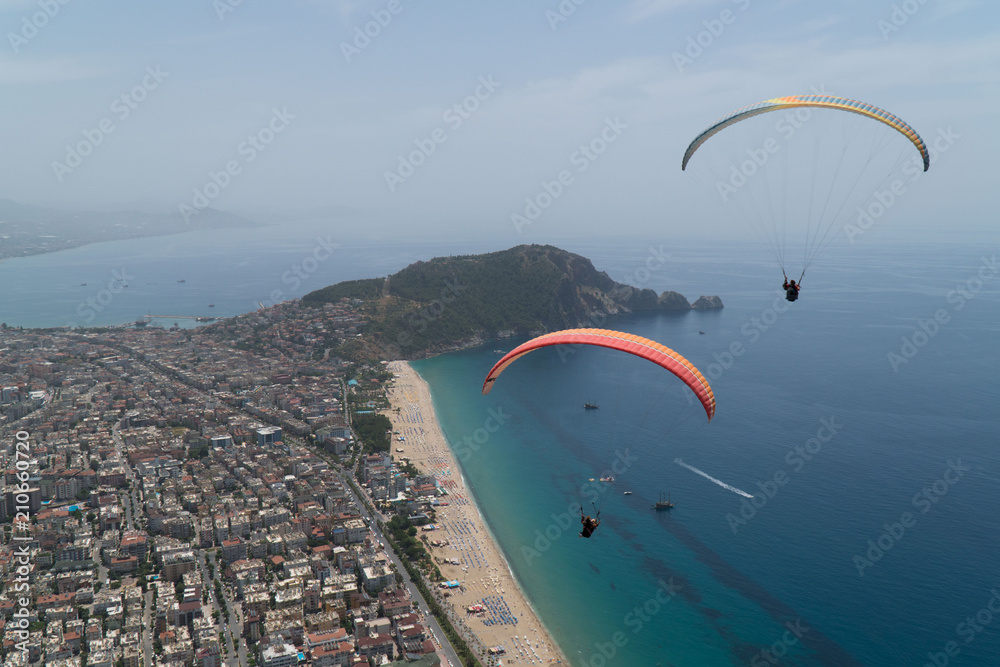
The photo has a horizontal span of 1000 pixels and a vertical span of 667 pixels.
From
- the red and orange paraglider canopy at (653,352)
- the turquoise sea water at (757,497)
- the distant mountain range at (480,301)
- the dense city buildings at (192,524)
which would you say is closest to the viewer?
the red and orange paraglider canopy at (653,352)

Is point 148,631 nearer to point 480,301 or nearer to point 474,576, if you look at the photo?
point 474,576

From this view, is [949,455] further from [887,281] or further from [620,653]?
[887,281]

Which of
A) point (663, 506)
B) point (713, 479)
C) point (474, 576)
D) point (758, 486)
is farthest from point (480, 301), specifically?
point (474, 576)

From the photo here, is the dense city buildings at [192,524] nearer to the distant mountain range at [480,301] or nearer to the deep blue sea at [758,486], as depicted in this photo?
the deep blue sea at [758,486]

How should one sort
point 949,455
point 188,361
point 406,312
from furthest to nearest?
point 406,312
point 188,361
point 949,455

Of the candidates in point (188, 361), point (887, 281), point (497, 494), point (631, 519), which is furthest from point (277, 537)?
point (887, 281)

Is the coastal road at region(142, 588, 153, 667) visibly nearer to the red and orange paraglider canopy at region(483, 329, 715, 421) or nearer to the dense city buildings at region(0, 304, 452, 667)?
the dense city buildings at region(0, 304, 452, 667)

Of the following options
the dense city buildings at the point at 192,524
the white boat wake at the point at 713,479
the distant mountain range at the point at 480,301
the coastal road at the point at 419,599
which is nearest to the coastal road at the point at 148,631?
the dense city buildings at the point at 192,524
